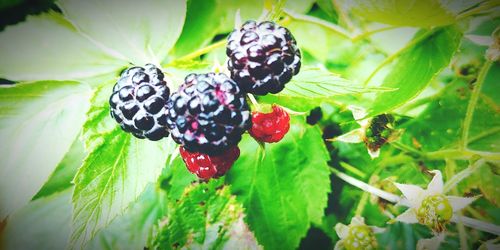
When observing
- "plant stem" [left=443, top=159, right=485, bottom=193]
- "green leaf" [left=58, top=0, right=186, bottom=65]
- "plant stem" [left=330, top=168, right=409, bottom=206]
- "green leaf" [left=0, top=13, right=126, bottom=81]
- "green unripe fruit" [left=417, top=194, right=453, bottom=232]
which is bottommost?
"plant stem" [left=330, top=168, right=409, bottom=206]

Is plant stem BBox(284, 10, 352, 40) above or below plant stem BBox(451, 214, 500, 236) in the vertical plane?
above

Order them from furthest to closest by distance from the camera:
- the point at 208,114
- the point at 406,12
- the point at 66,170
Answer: the point at 66,170, the point at 406,12, the point at 208,114

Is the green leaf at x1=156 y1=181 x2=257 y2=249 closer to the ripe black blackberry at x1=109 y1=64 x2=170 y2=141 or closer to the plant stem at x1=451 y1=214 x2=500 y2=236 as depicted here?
the ripe black blackberry at x1=109 y1=64 x2=170 y2=141

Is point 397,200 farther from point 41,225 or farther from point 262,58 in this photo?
point 41,225

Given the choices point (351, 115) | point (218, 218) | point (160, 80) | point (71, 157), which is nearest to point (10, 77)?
point (71, 157)

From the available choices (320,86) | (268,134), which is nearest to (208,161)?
(268,134)

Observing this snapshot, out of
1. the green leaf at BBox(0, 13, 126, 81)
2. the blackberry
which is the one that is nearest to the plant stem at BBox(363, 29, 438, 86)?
the blackberry
